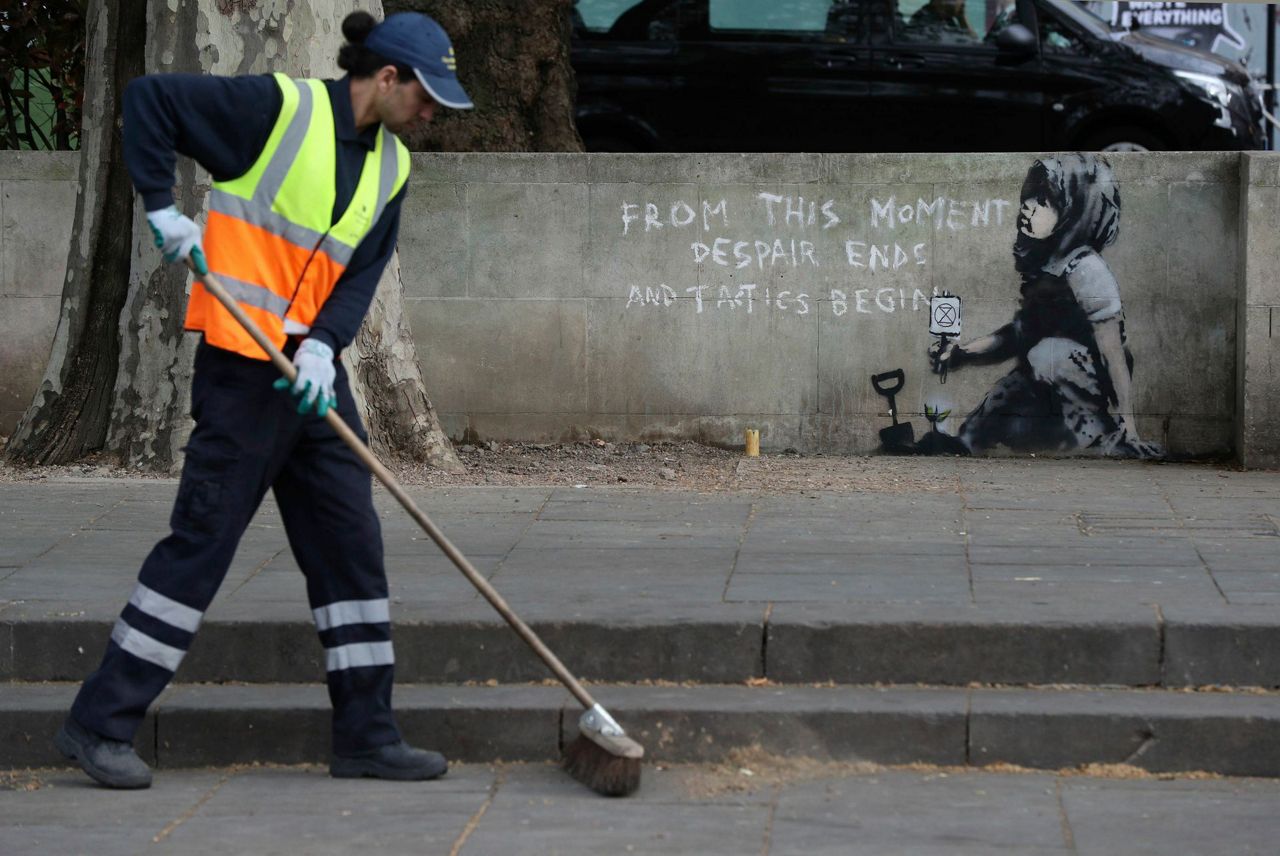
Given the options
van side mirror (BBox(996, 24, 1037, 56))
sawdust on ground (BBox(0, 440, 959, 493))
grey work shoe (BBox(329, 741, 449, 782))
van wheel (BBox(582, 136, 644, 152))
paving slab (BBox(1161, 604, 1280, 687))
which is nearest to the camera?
grey work shoe (BBox(329, 741, 449, 782))

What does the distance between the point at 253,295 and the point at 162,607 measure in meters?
0.81

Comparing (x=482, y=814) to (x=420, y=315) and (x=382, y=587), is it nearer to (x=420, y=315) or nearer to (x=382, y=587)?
(x=382, y=587)

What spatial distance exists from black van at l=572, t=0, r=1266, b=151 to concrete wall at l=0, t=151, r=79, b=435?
3648mm

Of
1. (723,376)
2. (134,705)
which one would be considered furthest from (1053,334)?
(134,705)

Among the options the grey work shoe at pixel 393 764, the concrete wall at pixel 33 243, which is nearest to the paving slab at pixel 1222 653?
the grey work shoe at pixel 393 764

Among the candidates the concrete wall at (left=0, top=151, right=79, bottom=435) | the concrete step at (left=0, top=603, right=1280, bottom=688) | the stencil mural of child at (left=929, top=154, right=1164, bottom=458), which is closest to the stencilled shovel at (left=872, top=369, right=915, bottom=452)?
the stencil mural of child at (left=929, top=154, right=1164, bottom=458)

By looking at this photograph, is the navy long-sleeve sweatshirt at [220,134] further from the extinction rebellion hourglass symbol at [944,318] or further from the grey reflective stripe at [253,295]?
the extinction rebellion hourglass symbol at [944,318]

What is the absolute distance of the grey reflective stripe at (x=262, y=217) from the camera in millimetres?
4492

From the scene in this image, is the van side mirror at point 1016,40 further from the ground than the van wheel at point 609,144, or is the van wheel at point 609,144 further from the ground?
the van side mirror at point 1016,40

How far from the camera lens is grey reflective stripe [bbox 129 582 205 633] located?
450cm

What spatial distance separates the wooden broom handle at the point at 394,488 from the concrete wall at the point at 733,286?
3.95 metres

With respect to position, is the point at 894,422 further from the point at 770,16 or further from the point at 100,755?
the point at 100,755

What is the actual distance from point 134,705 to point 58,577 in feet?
4.62

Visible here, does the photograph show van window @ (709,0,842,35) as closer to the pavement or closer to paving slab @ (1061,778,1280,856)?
the pavement
